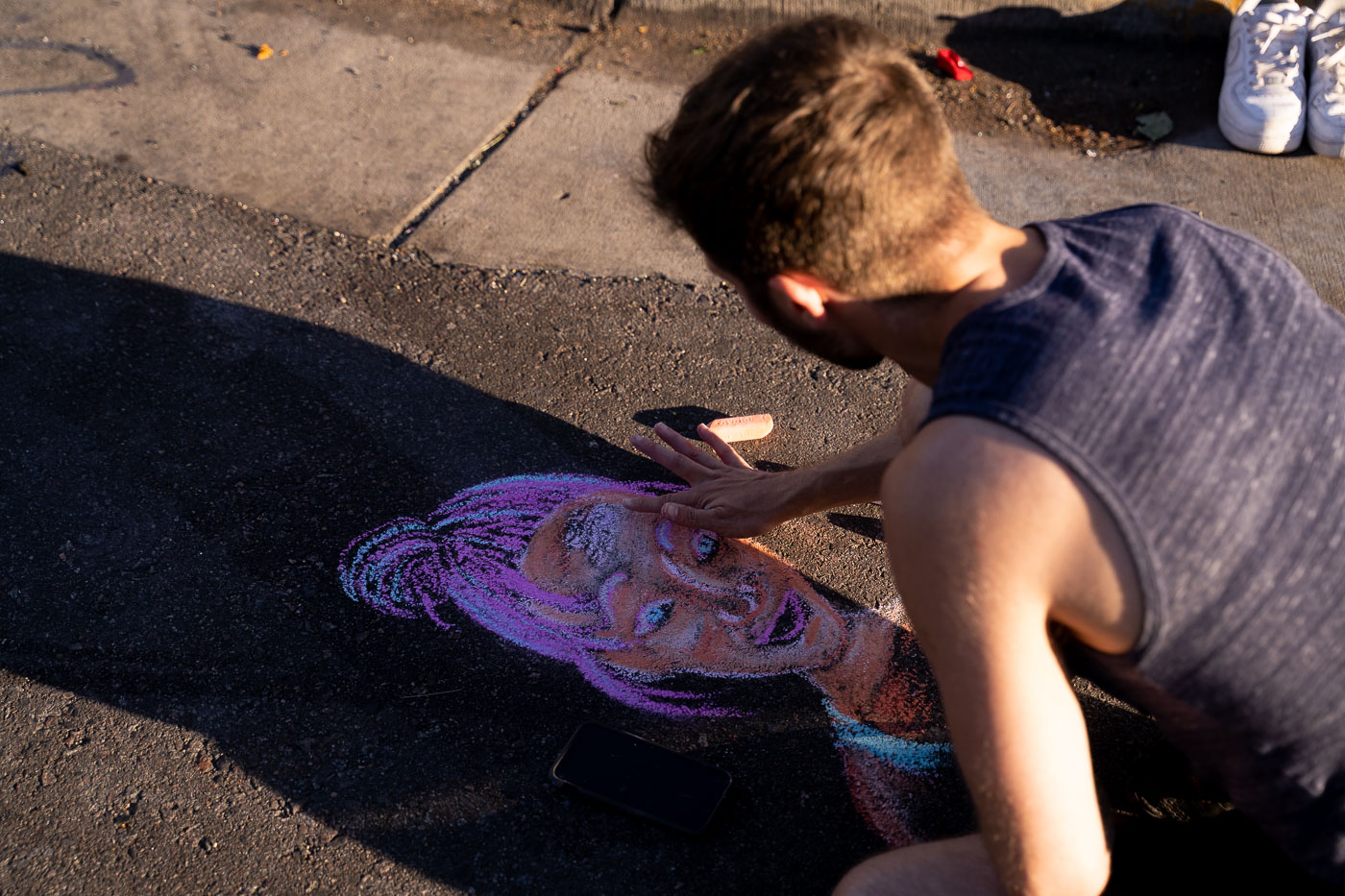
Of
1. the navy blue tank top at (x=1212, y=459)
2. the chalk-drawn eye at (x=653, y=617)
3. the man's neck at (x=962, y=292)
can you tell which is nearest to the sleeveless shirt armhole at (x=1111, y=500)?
the navy blue tank top at (x=1212, y=459)

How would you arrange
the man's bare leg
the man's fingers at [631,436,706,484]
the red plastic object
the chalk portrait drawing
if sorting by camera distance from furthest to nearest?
1. the red plastic object
2. the man's fingers at [631,436,706,484]
3. the chalk portrait drawing
4. the man's bare leg

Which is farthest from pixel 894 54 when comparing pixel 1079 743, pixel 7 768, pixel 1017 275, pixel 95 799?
pixel 7 768

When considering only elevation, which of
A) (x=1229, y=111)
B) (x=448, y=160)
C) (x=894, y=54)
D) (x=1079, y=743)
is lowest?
(x=448, y=160)

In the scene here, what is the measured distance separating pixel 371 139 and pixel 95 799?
8.15ft

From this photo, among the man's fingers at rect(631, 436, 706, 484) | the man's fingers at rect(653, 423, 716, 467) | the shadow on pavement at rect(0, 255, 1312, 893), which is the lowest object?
the shadow on pavement at rect(0, 255, 1312, 893)

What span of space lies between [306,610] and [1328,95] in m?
3.92

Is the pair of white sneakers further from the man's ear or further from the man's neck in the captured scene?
the man's ear

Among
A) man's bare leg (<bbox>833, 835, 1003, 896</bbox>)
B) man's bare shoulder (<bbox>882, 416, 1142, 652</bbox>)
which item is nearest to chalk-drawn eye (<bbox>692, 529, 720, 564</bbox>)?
man's bare leg (<bbox>833, 835, 1003, 896</bbox>)

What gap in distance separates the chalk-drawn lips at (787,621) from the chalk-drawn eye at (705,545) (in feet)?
0.69

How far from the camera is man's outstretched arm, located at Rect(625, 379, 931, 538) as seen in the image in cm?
224

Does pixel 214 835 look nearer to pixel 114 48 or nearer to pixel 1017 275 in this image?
pixel 1017 275

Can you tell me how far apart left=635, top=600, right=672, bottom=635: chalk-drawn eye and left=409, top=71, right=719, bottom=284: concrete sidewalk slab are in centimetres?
127

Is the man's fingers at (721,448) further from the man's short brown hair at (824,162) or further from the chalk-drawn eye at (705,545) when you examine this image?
the man's short brown hair at (824,162)

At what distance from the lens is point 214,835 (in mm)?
1936
